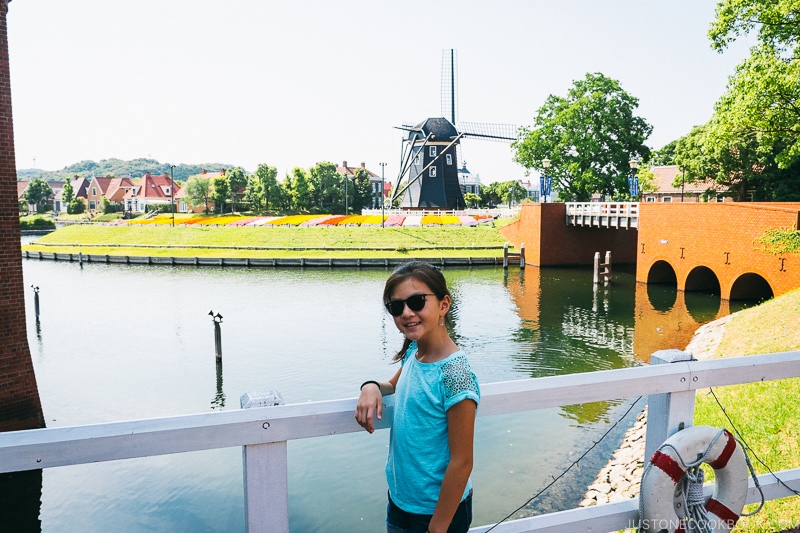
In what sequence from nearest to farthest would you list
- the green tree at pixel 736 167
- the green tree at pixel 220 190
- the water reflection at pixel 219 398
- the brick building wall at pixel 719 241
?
the water reflection at pixel 219 398, the brick building wall at pixel 719 241, the green tree at pixel 736 167, the green tree at pixel 220 190

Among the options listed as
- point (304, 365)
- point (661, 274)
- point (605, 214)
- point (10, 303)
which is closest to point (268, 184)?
point (605, 214)

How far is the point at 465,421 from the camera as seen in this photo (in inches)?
79.6

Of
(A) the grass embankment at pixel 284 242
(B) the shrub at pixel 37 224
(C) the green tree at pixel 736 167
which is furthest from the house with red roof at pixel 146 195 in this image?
(C) the green tree at pixel 736 167

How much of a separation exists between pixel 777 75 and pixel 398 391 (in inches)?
631

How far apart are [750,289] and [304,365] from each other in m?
19.0

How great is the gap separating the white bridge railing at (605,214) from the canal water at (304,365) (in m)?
3.06

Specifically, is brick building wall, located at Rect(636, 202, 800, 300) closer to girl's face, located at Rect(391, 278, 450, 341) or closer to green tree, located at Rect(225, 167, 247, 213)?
girl's face, located at Rect(391, 278, 450, 341)

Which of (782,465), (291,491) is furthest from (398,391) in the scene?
(291,491)

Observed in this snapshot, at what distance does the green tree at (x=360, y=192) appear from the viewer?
81688mm

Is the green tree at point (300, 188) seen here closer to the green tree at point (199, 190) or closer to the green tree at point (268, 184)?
the green tree at point (268, 184)

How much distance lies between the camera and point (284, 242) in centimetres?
4597

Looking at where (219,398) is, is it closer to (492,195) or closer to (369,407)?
(369,407)

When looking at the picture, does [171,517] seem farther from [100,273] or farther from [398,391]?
[100,273]

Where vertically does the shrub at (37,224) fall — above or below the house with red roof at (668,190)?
below
